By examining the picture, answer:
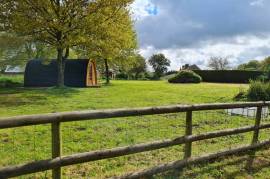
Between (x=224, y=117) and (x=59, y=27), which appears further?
(x=59, y=27)

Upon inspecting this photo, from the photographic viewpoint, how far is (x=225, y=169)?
598 cm

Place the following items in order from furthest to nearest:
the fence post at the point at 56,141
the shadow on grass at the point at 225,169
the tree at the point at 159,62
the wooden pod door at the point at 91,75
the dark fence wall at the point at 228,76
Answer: the tree at the point at 159,62
the dark fence wall at the point at 228,76
the wooden pod door at the point at 91,75
the shadow on grass at the point at 225,169
the fence post at the point at 56,141

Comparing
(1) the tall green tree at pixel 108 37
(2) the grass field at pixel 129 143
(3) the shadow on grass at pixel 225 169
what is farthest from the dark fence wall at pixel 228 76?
(3) the shadow on grass at pixel 225 169

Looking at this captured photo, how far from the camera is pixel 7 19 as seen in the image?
73.3 feet

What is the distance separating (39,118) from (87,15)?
19.0 meters

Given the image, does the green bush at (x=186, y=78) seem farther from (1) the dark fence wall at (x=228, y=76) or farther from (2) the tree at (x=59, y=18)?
(2) the tree at (x=59, y=18)

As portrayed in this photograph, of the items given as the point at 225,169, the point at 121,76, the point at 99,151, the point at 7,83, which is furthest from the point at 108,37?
the point at 121,76

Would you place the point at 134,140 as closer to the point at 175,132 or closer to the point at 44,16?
the point at 175,132

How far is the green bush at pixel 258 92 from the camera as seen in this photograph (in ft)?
51.1

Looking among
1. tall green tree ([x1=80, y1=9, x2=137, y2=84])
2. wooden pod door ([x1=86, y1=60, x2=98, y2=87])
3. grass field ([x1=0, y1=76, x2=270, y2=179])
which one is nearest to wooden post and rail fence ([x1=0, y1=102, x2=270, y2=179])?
grass field ([x1=0, y1=76, x2=270, y2=179])

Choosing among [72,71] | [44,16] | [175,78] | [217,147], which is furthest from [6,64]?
[217,147]

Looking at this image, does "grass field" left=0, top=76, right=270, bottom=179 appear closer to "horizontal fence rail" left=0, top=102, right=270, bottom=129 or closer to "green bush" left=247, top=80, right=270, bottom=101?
"horizontal fence rail" left=0, top=102, right=270, bottom=129

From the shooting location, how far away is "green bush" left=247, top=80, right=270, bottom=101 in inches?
614

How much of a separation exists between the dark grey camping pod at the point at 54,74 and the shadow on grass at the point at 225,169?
2359 cm
